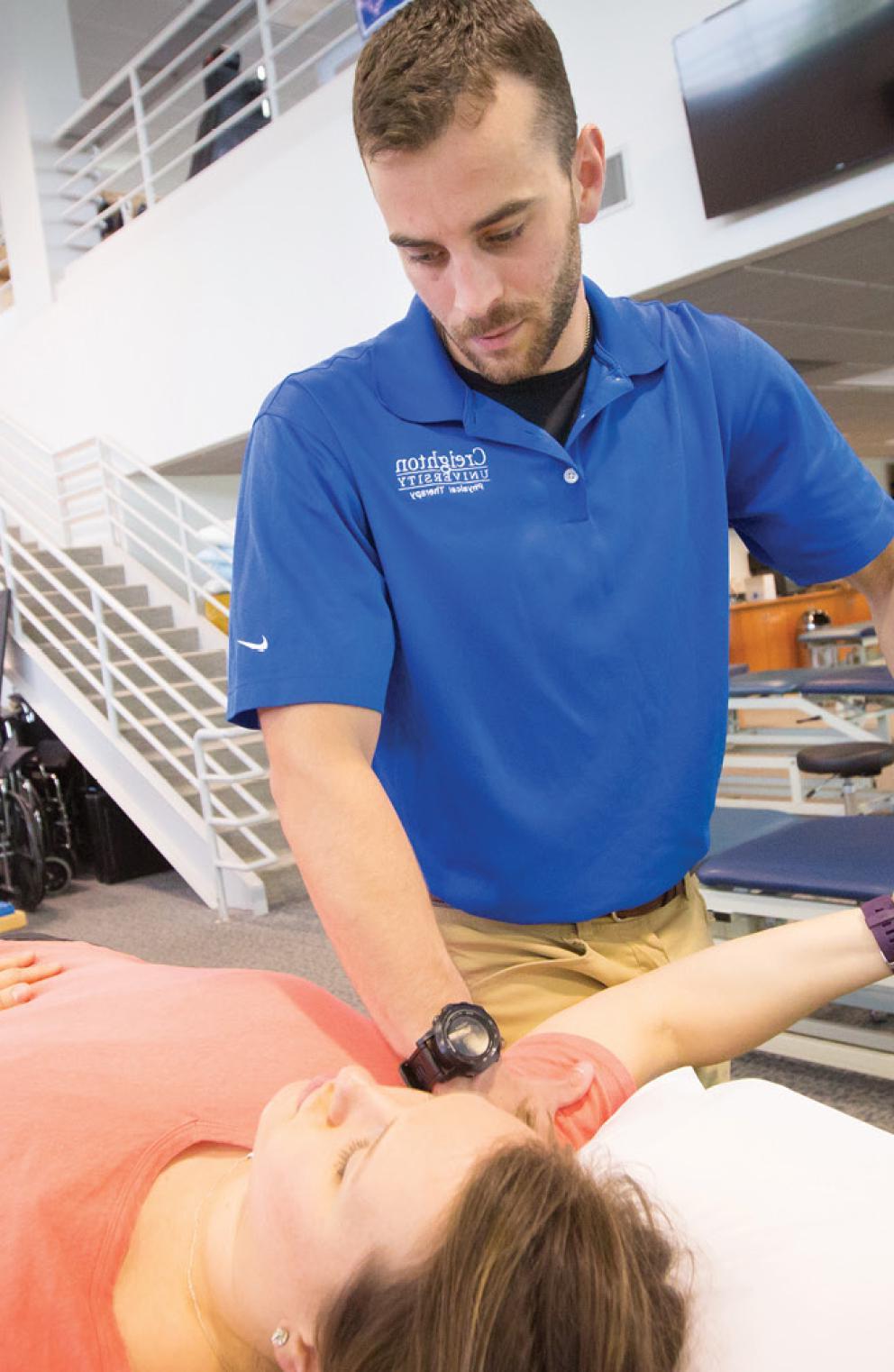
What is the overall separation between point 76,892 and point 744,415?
5085mm

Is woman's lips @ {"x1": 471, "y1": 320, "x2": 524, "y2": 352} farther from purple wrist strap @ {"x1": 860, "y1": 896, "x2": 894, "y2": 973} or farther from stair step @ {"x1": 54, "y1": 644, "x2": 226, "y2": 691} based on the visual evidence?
stair step @ {"x1": 54, "y1": 644, "x2": 226, "y2": 691}

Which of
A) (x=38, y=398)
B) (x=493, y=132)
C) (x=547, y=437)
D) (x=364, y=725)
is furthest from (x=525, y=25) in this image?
(x=38, y=398)

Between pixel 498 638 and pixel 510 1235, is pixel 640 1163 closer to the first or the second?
pixel 510 1235

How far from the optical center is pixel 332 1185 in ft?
2.94

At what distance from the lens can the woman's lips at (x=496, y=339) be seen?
1.06 meters

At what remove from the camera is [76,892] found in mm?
5578

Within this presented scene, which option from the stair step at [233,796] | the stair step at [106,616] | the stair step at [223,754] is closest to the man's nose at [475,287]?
the stair step at [233,796]

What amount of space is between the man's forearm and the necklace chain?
0.81ft

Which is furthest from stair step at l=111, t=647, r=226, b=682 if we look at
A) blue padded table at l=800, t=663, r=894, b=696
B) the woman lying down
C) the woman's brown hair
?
the woman's brown hair

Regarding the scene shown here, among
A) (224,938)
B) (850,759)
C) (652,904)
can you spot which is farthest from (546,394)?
(224,938)

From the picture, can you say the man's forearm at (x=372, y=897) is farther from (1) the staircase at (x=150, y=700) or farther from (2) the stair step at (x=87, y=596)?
(2) the stair step at (x=87, y=596)

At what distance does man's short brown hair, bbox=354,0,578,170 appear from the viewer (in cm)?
91

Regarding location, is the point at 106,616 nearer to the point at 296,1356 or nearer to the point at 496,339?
the point at 496,339

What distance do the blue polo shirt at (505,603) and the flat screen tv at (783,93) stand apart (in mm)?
3184
